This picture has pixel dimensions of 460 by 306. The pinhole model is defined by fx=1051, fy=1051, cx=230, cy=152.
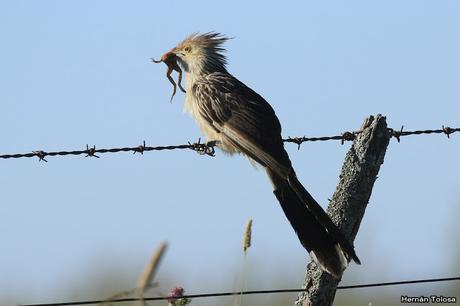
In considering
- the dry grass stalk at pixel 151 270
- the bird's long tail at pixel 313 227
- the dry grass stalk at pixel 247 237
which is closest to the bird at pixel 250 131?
the bird's long tail at pixel 313 227

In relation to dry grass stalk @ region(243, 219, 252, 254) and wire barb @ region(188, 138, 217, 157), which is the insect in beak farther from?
dry grass stalk @ region(243, 219, 252, 254)

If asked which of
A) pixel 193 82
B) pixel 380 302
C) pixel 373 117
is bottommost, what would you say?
pixel 380 302

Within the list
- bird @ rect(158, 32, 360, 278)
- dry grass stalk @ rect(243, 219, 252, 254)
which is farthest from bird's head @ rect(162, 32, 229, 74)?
dry grass stalk @ rect(243, 219, 252, 254)

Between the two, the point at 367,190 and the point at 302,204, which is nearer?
the point at 367,190

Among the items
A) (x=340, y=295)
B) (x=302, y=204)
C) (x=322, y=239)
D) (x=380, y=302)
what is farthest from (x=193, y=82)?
(x=340, y=295)

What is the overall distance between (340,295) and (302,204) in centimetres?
858

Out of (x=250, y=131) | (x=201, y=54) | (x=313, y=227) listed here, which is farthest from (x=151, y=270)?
(x=201, y=54)

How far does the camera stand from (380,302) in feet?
40.2

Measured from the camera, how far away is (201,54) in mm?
8859

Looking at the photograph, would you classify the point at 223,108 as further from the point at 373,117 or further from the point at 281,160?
the point at 373,117

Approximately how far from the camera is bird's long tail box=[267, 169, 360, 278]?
5703 millimetres

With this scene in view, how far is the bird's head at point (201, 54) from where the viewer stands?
8.75m

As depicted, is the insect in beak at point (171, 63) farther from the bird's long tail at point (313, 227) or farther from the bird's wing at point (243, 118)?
the bird's long tail at point (313, 227)

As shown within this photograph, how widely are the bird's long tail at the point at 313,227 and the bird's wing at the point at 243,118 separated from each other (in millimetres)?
109
